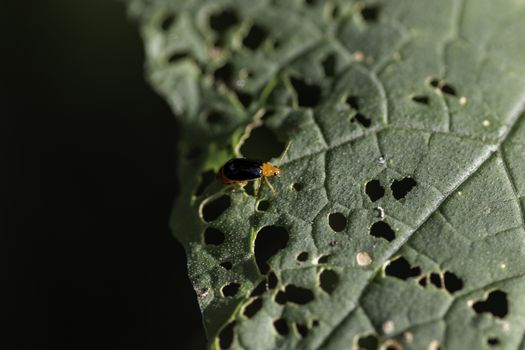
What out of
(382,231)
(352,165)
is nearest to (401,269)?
(382,231)

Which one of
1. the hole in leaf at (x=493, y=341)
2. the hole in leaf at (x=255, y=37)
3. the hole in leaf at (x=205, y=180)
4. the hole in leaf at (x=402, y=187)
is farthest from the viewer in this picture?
the hole in leaf at (x=255, y=37)

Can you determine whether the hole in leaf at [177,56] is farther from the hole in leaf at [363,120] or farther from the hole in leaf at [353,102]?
the hole in leaf at [363,120]

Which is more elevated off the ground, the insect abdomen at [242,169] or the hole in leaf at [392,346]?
the insect abdomen at [242,169]

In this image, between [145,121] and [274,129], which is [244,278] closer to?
[274,129]

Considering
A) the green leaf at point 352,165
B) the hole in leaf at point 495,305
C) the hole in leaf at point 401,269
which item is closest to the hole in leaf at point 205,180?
the green leaf at point 352,165

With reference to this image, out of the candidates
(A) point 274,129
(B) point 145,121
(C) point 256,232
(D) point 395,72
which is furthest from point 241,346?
(B) point 145,121

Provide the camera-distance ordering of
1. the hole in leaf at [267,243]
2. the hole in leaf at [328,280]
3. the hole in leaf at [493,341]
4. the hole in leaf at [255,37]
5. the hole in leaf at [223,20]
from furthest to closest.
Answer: the hole in leaf at [223,20] → the hole in leaf at [255,37] → the hole in leaf at [267,243] → the hole in leaf at [328,280] → the hole in leaf at [493,341]

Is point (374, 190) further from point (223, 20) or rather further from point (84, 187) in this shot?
point (84, 187)
